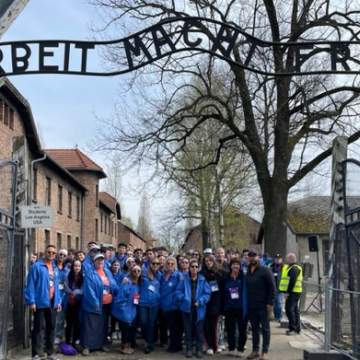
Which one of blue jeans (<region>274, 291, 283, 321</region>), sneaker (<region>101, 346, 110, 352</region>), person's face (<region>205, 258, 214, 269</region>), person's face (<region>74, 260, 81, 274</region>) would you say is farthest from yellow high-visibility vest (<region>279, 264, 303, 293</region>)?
person's face (<region>74, 260, 81, 274</region>)

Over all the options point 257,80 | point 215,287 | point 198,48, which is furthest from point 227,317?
point 257,80

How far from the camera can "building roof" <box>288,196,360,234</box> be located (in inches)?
1974

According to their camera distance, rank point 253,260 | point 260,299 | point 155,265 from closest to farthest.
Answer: point 260,299, point 253,260, point 155,265

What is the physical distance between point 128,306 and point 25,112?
18.3 m

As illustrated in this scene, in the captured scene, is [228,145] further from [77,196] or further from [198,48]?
[77,196]

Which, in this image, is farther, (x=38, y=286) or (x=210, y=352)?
(x=210, y=352)

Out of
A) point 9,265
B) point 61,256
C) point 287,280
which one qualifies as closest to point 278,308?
point 287,280

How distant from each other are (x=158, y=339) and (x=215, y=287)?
2.50 metres

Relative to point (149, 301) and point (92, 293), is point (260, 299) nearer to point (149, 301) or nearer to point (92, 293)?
point (149, 301)

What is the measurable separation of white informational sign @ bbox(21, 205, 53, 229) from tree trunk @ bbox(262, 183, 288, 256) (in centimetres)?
1022

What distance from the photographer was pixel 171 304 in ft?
43.5

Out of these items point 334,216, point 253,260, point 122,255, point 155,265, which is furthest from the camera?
point 122,255

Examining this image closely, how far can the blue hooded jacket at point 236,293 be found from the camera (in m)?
12.8

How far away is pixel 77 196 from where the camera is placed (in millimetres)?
47906
